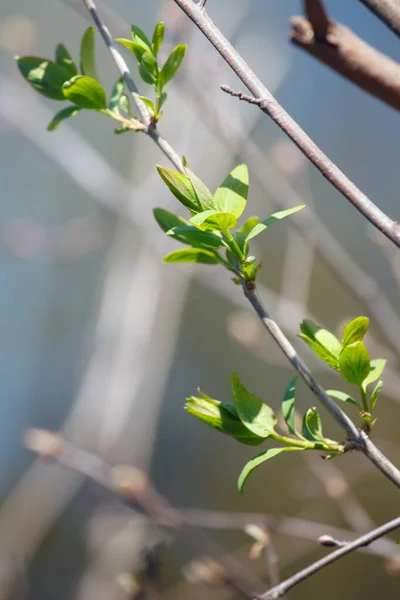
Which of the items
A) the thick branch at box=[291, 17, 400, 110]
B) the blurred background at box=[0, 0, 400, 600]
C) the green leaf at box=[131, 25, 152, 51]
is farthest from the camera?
the blurred background at box=[0, 0, 400, 600]

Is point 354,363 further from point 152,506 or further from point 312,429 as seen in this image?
point 152,506

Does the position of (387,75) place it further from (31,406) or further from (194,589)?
(31,406)

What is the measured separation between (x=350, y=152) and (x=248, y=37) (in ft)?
4.20

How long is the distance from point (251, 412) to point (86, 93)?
30 cm

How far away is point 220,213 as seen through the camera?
400 millimetres

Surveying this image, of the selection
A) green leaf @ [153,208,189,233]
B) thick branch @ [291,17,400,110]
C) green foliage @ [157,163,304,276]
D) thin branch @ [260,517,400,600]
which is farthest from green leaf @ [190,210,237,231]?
thick branch @ [291,17,400,110]

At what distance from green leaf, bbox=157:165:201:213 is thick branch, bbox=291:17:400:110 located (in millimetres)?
392

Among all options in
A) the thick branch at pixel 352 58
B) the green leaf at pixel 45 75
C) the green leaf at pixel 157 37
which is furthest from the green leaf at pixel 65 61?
the thick branch at pixel 352 58

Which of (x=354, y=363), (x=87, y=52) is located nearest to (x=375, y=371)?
(x=354, y=363)

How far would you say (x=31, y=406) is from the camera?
3.02m

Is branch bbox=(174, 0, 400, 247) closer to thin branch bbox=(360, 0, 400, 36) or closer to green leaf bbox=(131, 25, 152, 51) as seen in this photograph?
green leaf bbox=(131, 25, 152, 51)

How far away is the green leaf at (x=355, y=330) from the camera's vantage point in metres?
0.42

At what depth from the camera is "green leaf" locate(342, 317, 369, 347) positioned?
416 mm

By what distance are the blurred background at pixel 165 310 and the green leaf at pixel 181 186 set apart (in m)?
0.54
